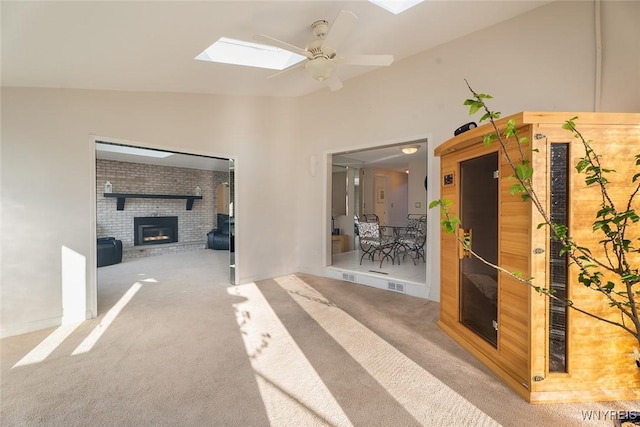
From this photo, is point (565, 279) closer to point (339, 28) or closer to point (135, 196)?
point (339, 28)

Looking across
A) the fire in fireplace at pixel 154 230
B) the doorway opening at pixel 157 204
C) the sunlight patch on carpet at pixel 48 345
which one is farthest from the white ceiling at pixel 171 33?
the fire in fireplace at pixel 154 230

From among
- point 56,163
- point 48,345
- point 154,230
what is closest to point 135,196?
point 154,230

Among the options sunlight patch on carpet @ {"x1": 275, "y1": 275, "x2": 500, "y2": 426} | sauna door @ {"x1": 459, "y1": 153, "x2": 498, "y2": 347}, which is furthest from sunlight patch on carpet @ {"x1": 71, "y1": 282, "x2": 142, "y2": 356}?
sauna door @ {"x1": 459, "y1": 153, "x2": 498, "y2": 347}

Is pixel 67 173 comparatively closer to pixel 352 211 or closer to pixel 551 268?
pixel 551 268

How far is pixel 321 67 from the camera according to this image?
2.78 metres

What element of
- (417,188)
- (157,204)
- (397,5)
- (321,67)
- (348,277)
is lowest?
(348,277)

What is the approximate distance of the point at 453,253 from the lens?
8.78ft

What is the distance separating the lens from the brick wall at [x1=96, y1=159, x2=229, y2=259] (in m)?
7.12

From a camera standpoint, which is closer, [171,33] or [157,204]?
[171,33]

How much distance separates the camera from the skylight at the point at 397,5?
2723 millimetres

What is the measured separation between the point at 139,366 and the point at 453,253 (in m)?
2.84

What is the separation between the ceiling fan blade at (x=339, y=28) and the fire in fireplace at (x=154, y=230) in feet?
23.6

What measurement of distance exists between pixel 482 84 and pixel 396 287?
283 centimetres

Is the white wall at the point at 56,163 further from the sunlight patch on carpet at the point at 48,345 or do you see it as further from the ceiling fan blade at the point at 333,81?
the ceiling fan blade at the point at 333,81
